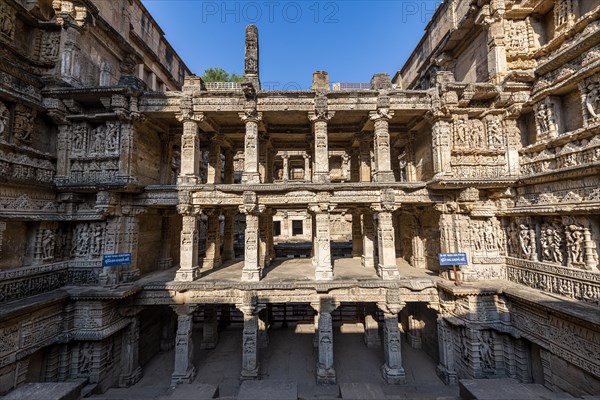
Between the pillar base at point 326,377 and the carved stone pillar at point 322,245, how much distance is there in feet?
10.4

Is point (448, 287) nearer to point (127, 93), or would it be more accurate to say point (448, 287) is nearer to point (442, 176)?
point (442, 176)

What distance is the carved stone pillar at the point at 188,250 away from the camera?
9.84m

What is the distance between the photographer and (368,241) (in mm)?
12602

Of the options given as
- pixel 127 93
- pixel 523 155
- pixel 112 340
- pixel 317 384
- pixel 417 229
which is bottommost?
pixel 317 384

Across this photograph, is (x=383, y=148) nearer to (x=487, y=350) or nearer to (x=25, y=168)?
(x=487, y=350)

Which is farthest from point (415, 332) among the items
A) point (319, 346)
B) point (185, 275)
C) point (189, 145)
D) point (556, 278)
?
point (189, 145)

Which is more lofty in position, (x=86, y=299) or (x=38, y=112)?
(x=38, y=112)

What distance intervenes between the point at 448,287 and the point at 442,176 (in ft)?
13.3

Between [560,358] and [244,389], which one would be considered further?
[560,358]

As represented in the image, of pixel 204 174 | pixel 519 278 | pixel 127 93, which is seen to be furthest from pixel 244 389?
pixel 204 174

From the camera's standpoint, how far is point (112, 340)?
373 inches

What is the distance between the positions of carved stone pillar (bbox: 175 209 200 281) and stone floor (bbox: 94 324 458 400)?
3.63 m

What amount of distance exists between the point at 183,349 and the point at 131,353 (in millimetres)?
2205

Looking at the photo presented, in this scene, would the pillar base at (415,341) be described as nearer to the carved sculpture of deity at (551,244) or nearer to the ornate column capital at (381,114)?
the carved sculpture of deity at (551,244)
